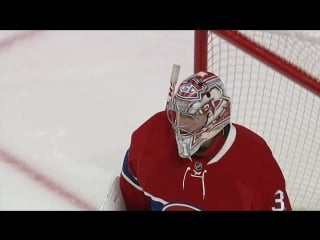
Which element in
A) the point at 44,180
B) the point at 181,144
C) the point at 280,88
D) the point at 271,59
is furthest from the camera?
the point at 44,180

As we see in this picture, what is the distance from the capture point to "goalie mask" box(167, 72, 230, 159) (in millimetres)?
1403

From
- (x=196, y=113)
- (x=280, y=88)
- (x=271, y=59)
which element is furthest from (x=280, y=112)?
(x=196, y=113)

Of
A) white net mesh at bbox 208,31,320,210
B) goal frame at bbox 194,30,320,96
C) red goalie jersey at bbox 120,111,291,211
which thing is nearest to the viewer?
red goalie jersey at bbox 120,111,291,211

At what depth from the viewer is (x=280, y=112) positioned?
7.20ft

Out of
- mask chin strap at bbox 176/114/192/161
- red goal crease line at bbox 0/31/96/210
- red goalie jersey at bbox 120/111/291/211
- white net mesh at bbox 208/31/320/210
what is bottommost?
red goal crease line at bbox 0/31/96/210

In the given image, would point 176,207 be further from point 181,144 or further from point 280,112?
point 280,112

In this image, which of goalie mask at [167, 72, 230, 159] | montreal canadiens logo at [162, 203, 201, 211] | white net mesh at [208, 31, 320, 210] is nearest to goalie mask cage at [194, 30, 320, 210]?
white net mesh at [208, 31, 320, 210]

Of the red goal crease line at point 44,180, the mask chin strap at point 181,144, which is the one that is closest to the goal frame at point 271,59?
the mask chin strap at point 181,144

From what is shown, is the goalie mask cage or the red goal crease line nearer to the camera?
the goalie mask cage

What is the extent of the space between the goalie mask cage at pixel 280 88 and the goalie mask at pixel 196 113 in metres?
0.28

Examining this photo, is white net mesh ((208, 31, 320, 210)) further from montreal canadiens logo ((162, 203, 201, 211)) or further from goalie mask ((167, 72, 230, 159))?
montreal canadiens logo ((162, 203, 201, 211))

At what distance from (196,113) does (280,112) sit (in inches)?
33.7

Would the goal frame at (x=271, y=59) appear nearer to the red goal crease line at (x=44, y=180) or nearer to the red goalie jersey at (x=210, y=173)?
the red goalie jersey at (x=210, y=173)
